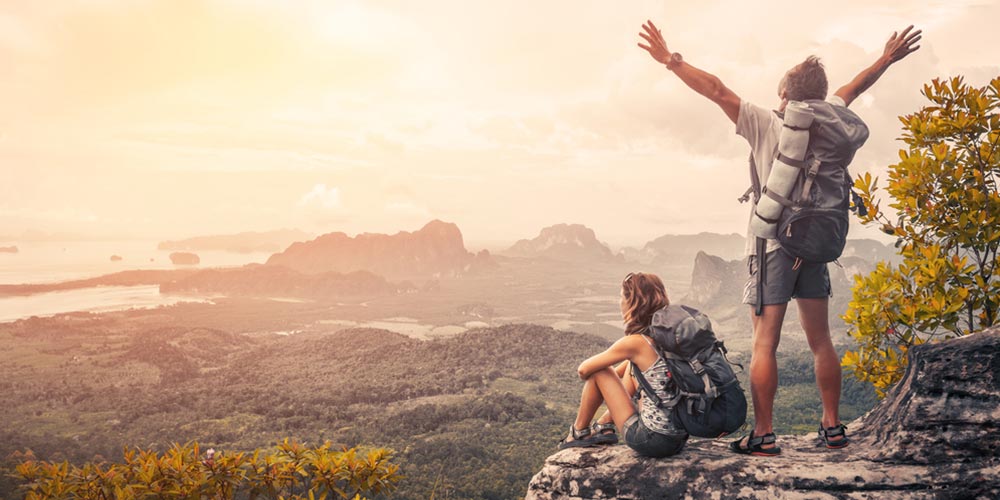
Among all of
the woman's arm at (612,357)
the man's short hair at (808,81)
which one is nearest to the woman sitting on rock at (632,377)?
the woman's arm at (612,357)

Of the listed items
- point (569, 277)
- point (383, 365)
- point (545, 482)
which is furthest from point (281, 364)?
point (569, 277)

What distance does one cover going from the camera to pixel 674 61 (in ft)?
13.0


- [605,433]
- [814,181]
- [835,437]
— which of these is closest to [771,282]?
[814,181]

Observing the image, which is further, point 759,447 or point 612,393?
point 612,393

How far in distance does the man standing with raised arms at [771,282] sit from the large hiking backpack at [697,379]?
359mm

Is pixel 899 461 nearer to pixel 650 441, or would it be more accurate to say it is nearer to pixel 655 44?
pixel 650 441


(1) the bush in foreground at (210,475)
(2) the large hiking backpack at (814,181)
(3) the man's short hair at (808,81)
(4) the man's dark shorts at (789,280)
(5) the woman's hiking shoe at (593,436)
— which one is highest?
(3) the man's short hair at (808,81)

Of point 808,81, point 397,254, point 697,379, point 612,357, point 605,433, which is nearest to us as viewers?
point 697,379

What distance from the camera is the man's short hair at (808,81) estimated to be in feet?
12.7

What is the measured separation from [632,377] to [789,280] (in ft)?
4.49

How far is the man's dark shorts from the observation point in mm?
3953

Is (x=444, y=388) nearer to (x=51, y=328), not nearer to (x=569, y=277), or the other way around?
(x=51, y=328)

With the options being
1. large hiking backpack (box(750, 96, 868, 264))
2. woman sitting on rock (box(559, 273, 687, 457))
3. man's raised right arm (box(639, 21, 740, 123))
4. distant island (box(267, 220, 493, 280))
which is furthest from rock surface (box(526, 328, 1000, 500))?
distant island (box(267, 220, 493, 280))

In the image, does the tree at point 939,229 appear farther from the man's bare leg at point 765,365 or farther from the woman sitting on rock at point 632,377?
the woman sitting on rock at point 632,377
